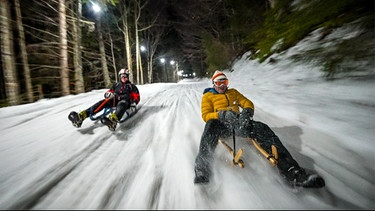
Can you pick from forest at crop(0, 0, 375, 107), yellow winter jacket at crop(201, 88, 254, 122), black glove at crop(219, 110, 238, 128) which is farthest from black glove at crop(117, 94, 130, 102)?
forest at crop(0, 0, 375, 107)

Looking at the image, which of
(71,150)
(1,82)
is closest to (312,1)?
(71,150)

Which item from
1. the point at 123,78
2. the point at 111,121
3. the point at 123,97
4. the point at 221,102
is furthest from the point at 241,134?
the point at 123,78

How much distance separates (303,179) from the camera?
72.6 inches

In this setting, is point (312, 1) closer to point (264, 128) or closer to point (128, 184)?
point (264, 128)

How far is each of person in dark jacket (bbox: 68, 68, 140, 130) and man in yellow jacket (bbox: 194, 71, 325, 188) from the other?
1.76 metres

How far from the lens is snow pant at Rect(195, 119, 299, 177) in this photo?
81.0 inches

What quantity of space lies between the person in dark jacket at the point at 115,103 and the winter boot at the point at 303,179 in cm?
287

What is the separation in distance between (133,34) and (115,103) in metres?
20.0

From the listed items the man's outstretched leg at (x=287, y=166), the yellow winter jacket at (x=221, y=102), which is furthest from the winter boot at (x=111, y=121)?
the man's outstretched leg at (x=287, y=166)

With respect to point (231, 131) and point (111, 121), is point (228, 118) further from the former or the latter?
point (111, 121)

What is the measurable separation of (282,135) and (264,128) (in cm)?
96

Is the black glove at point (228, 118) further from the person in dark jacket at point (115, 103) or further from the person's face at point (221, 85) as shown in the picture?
the person in dark jacket at point (115, 103)

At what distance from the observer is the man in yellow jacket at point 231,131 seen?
191 centimetres

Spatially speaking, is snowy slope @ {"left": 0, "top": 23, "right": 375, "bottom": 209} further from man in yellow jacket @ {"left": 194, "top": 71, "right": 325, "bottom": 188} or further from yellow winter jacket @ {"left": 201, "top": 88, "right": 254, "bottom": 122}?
yellow winter jacket @ {"left": 201, "top": 88, "right": 254, "bottom": 122}
